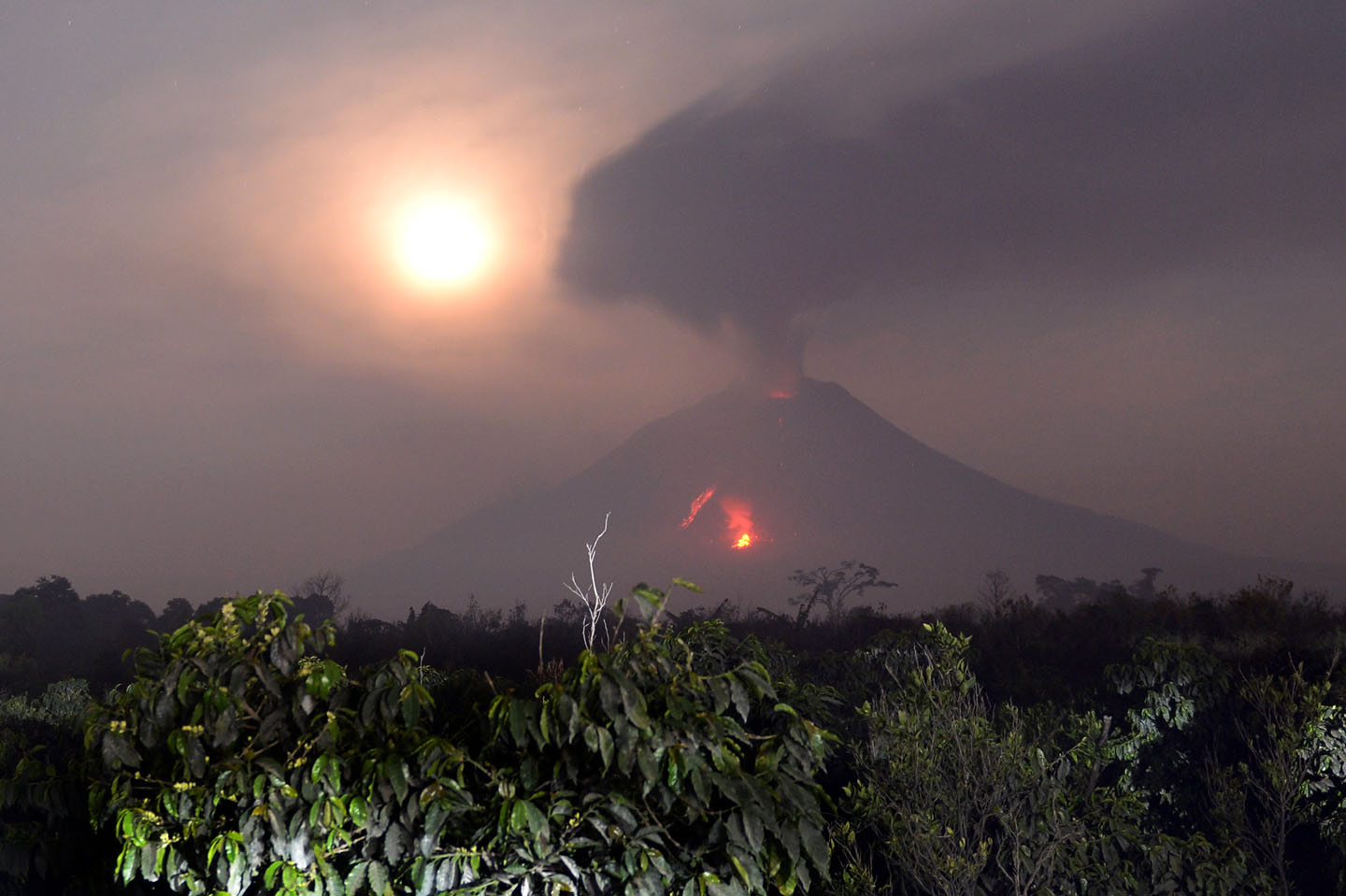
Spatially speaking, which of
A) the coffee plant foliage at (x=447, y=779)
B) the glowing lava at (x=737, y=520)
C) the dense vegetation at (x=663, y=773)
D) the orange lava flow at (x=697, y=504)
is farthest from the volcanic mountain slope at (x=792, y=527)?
the coffee plant foliage at (x=447, y=779)

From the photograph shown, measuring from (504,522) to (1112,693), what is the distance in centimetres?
16536

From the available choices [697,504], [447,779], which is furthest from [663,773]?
[697,504]

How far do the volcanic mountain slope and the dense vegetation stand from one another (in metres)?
106

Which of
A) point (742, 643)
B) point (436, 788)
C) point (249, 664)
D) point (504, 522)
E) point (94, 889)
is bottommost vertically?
point (504, 522)

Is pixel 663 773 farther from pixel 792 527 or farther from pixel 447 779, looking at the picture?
pixel 792 527

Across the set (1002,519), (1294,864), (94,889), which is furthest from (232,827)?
(1002,519)

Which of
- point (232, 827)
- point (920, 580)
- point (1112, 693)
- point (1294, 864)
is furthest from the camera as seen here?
point (920, 580)

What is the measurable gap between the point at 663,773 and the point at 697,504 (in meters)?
152

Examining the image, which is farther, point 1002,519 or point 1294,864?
point 1002,519

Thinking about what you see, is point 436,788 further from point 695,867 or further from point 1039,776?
point 1039,776

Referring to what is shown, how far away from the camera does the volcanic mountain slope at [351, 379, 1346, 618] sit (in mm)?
132125

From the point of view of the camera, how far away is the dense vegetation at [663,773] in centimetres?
304

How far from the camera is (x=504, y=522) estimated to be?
172 m

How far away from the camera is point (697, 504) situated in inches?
6102
